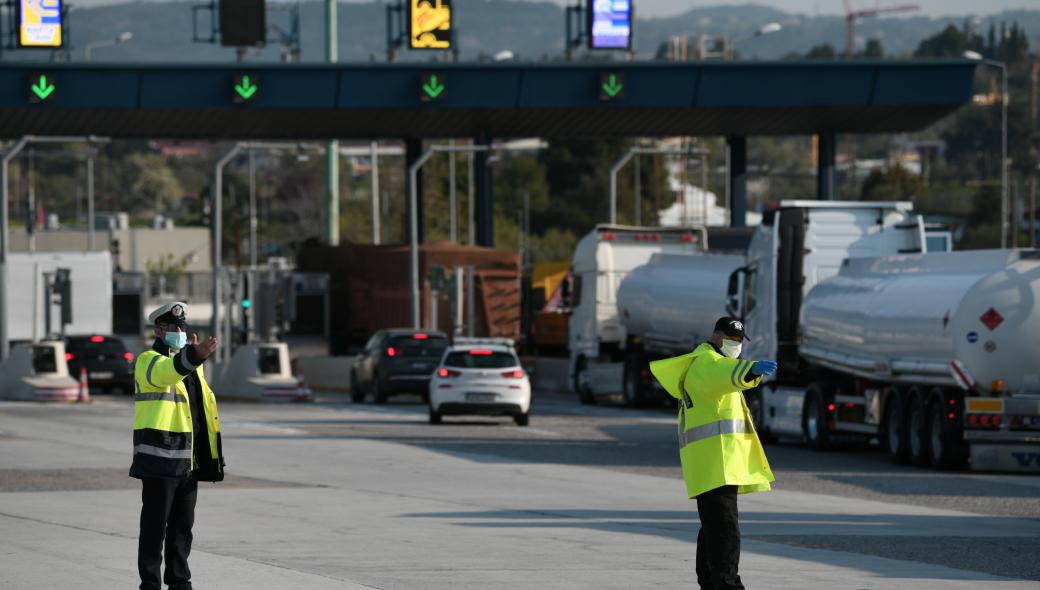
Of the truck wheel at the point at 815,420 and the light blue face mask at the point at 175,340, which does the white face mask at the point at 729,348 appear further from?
the truck wheel at the point at 815,420

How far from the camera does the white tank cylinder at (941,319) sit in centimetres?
2459

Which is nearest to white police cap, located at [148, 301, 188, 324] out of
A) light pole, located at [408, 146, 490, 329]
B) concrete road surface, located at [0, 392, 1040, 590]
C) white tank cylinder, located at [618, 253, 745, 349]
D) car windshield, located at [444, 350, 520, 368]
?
concrete road surface, located at [0, 392, 1040, 590]

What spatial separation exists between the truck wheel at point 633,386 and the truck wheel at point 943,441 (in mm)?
17268

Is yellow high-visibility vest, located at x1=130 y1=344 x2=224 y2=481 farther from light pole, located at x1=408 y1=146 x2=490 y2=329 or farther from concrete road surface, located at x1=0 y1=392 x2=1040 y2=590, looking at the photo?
light pole, located at x1=408 y1=146 x2=490 y2=329

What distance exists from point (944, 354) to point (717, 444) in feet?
45.8

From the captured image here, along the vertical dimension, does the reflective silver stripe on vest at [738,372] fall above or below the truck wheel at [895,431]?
above

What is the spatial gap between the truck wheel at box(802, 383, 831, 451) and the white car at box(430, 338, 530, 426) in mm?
5998

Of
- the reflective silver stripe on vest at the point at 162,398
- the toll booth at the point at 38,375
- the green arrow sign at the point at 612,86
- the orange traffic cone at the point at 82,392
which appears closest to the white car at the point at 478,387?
the orange traffic cone at the point at 82,392

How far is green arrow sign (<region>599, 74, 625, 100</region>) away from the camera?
161 ft

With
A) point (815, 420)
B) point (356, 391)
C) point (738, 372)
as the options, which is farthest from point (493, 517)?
point (356, 391)

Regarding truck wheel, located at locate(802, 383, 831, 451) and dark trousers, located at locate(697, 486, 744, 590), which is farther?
truck wheel, located at locate(802, 383, 831, 451)

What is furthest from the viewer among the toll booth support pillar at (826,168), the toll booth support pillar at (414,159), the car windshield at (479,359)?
the toll booth support pillar at (414,159)

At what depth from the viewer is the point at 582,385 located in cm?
4588

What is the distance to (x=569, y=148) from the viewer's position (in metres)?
152
